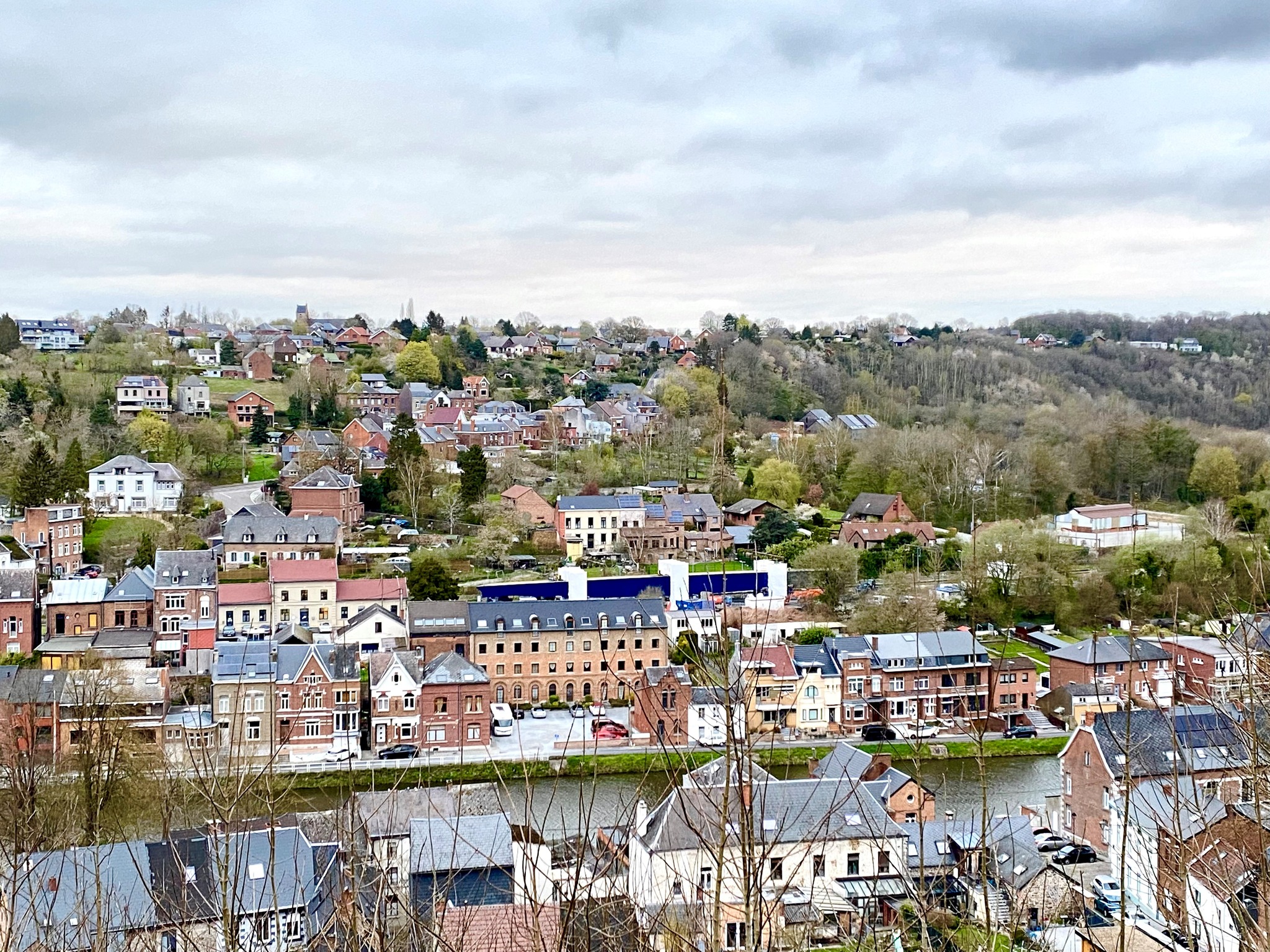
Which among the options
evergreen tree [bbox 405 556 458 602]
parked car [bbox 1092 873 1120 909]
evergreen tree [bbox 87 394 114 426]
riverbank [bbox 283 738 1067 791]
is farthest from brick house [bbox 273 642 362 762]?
evergreen tree [bbox 87 394 114 426]

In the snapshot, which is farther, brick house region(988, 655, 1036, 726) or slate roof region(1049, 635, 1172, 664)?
brick house region(988, 655, 1036, 726)

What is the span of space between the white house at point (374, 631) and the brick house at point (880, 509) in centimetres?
804

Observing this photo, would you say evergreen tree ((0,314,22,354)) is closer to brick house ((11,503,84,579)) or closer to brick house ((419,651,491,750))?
brick house ((11,503,84,579))

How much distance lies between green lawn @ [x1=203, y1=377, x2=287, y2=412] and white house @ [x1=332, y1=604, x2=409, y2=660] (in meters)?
11.7

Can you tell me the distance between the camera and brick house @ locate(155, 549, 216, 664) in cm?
1316

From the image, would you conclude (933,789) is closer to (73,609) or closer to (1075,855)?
(1075,855)

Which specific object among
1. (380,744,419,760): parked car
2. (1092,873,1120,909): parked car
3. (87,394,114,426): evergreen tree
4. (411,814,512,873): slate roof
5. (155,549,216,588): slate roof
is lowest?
Answer: (380,744,419,760): parked car

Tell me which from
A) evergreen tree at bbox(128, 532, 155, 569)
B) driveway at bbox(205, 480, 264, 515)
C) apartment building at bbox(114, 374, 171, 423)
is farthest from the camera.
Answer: apartment building at bbox(114, 374, 171, 423)

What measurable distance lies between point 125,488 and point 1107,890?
1427 centimetres

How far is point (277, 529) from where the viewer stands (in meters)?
15.4

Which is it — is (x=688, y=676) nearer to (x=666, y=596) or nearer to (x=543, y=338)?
(x=666, y=596)

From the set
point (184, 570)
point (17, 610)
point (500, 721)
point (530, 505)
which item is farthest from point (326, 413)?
point (500, 721)

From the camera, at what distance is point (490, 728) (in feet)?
37.5

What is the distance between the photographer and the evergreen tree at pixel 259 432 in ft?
68.7
